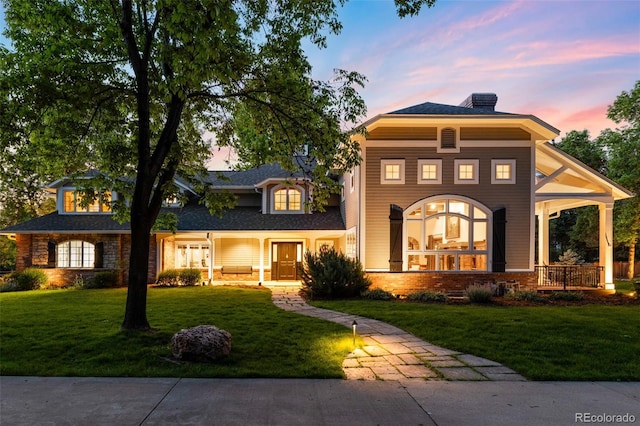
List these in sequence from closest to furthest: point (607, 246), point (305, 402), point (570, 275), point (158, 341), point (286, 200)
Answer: point (305, 402) → point (158, 341) → point (607, 246) → point (570, 275) → point (286, 200)

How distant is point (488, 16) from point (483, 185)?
241 inches

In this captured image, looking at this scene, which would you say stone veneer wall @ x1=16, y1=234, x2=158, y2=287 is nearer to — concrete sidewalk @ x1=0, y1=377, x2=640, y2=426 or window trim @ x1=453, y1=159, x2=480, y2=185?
window trim @ x1=453, y1=159, x2=480, y2=185

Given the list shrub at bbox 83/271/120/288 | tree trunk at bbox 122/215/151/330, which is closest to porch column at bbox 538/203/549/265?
tree trunk at bbox 122/215/151/330

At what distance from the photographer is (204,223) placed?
18.8 meters

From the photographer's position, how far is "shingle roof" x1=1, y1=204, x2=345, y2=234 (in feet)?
58.6

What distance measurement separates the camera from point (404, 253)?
14492 mm

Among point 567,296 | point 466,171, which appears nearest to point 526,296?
point 567,296

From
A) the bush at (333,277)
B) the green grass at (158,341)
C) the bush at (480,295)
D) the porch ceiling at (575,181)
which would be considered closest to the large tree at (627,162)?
the porch ceiling at (575,181)

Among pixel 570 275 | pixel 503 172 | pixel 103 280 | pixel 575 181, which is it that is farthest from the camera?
pixel 103 280

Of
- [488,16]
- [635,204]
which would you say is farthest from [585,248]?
[488,16]

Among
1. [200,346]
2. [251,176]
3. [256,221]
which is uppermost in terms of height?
[251,176]

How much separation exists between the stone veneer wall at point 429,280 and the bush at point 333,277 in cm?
101

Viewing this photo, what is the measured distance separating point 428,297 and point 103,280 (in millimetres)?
14004

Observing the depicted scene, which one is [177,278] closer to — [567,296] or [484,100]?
[567,296]
